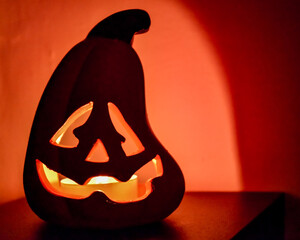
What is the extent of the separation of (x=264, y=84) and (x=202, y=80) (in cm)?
16

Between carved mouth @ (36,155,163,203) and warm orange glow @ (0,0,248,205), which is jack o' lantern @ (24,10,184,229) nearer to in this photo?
carved mouth @ (36,155,163,203)

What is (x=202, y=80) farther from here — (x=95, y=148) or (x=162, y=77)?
(x=95, y=148)

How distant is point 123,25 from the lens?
72 cm

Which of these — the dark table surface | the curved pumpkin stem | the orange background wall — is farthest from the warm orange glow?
the curved pumpkin stem

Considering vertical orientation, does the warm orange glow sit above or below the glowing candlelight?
above

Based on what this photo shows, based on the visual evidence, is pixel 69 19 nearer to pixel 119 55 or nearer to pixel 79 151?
pixel 119 55

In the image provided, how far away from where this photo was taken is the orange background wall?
921 mm

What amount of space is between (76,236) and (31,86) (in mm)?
603

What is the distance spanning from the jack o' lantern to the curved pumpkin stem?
0.02m

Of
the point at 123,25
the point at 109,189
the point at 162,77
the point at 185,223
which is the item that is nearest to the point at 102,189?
the point at 109,189

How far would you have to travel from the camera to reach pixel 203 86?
967 millimetres

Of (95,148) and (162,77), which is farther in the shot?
(162,77)

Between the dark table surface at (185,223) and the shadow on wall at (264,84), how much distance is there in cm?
8

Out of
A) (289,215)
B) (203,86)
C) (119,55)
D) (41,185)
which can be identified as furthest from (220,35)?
(41,185)
